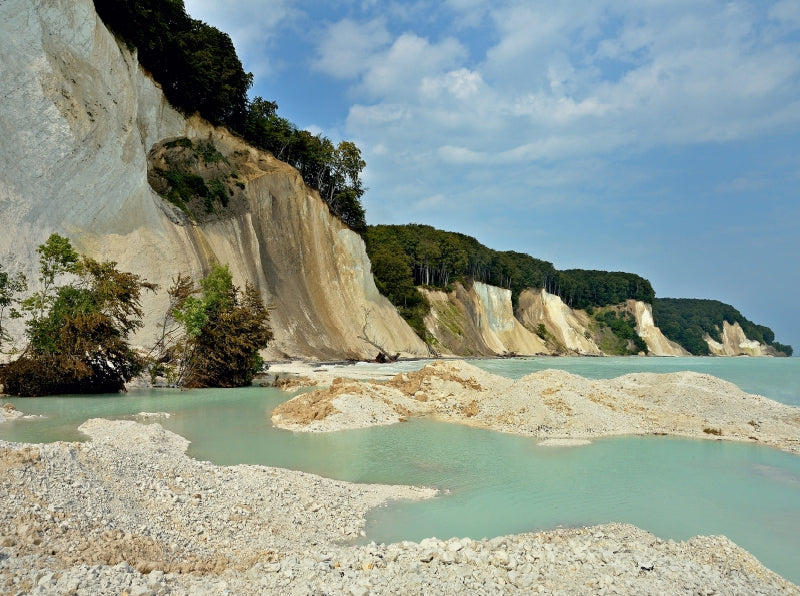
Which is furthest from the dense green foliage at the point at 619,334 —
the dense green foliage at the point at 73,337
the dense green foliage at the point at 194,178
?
the dense green foliage at the point at 73,337

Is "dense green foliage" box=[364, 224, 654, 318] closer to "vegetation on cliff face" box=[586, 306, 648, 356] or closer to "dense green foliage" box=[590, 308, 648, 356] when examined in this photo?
"dense green foliage" box=[590, 308, 648, 356]

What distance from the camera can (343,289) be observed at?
46625 millimetres

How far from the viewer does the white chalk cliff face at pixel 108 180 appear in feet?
81.2

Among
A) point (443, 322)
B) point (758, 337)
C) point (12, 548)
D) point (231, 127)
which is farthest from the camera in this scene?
point (758, 337)

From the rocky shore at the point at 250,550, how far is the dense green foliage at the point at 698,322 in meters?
131

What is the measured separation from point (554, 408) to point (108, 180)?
25.5 m

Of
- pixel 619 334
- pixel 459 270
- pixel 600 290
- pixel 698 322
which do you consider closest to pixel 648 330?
pixel 619 334

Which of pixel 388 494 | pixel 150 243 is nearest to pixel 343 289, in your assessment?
pixel 150 243

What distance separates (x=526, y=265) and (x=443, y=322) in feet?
126

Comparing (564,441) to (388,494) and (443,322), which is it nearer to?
(388,494)

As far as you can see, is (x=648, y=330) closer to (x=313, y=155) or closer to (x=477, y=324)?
(x=477, y=324)

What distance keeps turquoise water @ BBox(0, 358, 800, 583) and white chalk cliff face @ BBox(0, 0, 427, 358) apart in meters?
12.7

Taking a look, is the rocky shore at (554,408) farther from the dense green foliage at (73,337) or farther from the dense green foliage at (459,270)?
the dense green foliage at (459,270)

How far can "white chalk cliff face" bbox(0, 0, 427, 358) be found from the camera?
81.2 ft
